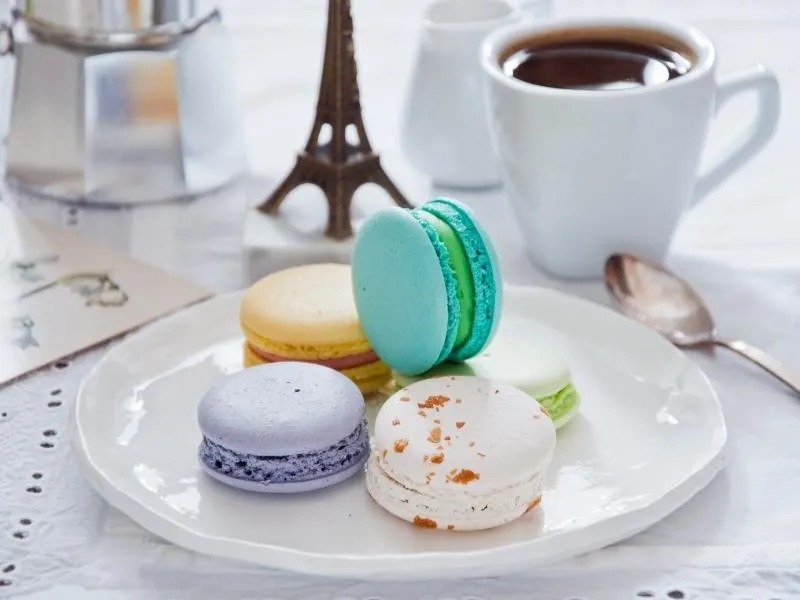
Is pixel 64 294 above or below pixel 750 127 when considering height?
below

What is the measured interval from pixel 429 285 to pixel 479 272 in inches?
1.1

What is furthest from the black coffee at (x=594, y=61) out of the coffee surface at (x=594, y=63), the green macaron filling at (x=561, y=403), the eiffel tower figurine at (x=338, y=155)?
the green macaron filling at (x=561, y=403)

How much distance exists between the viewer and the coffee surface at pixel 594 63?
2.63 ft

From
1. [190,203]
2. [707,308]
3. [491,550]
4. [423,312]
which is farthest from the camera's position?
[190,203]

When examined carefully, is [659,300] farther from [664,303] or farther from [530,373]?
[530,373]

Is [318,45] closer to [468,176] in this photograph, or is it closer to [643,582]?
[468,176]

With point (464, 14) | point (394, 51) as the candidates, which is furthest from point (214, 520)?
point (394, 51)

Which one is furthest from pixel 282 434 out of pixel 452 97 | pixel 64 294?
pixel 452 97

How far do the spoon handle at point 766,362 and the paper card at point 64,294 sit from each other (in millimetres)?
318

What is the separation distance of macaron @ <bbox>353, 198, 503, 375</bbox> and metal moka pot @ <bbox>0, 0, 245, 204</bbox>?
0.27 metres

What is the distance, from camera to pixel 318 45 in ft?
3.86

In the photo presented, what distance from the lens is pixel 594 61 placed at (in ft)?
2.70

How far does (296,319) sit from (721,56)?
596 millimetres

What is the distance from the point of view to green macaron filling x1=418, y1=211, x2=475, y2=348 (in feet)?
2.15
